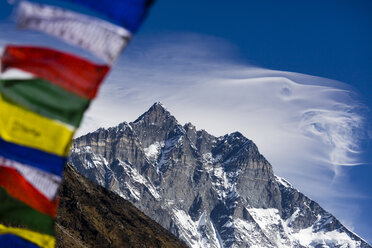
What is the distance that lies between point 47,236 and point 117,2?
4.86m

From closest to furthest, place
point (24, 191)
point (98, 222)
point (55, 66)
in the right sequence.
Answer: point (55, 66) → point (24, 191) → point (98, 222)

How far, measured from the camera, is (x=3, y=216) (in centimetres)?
1389

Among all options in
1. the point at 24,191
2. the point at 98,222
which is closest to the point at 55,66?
the point at 24,191

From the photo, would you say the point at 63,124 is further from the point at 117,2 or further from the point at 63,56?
the point at 117,2

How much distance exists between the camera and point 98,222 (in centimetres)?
12312

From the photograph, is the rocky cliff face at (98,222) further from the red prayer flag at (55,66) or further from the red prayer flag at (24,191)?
the red prayer flag at (55,66)

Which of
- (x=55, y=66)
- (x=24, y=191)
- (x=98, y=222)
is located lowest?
(x=98, y=222)

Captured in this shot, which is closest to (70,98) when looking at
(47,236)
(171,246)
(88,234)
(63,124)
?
(63,124)

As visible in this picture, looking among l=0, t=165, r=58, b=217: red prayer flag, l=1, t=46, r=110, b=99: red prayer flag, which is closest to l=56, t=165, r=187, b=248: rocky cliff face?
l=0, t=165, r=58, b=217: red prayer flag

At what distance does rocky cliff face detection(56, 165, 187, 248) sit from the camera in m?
113

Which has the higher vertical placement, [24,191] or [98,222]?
[24,191]

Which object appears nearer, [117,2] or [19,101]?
[117,2]

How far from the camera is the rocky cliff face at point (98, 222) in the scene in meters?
113

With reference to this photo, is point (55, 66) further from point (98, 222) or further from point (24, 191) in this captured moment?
point (98, 222)
